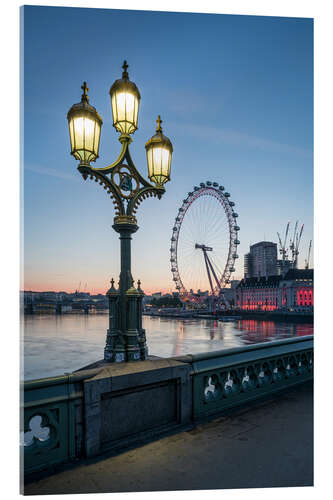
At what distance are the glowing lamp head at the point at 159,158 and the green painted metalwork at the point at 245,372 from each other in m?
2.41

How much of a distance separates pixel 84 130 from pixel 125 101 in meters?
0.67

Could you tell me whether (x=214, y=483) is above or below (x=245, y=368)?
below

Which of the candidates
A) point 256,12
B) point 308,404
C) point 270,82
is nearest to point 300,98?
point 270,82

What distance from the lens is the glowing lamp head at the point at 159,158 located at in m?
4.61

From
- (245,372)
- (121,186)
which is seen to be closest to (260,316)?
(245,372)

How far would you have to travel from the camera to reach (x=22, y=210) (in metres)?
3.00

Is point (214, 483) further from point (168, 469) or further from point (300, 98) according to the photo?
point (300, 98)

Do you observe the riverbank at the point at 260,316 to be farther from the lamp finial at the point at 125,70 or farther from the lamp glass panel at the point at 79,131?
the lamp glass panel at the point at 79,131

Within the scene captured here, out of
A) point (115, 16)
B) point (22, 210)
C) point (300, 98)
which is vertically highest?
point (115, 16)

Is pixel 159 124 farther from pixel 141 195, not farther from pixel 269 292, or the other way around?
pixel 269 292

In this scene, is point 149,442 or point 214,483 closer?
point 214,483

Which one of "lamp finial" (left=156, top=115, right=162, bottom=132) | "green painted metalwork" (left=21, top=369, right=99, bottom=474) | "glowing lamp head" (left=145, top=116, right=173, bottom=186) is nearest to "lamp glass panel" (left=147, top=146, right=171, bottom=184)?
Answer: "glowing lamp head" (left=145, top=116, right=173, bottom=186)

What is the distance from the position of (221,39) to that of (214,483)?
504 cm

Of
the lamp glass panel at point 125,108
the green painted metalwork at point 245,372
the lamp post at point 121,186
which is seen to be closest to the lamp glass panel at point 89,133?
the lamp post at point 121,186
